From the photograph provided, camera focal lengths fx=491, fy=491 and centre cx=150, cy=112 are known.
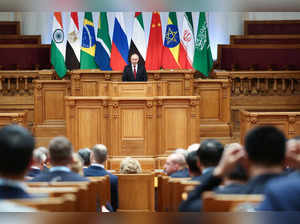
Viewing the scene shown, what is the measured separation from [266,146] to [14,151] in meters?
0.49

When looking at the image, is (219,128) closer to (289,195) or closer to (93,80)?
(93,80)

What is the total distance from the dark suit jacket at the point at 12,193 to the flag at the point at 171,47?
22.5 ft

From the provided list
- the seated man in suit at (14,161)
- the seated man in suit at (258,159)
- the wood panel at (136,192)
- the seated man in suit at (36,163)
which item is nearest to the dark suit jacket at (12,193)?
the seated man in suit at (14,161)

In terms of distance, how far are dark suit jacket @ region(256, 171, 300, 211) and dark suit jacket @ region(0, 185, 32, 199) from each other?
0.47m

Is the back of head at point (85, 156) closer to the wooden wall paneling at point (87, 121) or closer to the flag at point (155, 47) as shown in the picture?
the wooden wall paneling at point (87, 121)

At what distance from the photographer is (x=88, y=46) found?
304 inches

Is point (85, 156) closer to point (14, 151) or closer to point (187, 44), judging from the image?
point (14, 151)

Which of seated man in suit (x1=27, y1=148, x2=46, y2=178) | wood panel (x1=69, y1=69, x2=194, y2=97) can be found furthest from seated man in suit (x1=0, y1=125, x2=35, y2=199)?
wood panel (x1=69, y1=69, x2=194, y2=97)

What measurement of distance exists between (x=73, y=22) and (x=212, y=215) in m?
6.61

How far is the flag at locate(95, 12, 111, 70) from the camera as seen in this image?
7.53 metres

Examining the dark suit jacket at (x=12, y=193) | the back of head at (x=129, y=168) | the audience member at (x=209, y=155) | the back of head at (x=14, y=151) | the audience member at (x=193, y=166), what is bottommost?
the back of head at (x=129, y=168)

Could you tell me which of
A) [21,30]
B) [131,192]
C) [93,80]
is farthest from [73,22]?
[131,192]

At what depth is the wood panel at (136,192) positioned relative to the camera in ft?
9.41

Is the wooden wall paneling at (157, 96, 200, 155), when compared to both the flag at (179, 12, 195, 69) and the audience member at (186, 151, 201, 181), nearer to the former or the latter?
the flag at (179, 12, 195, 69)
